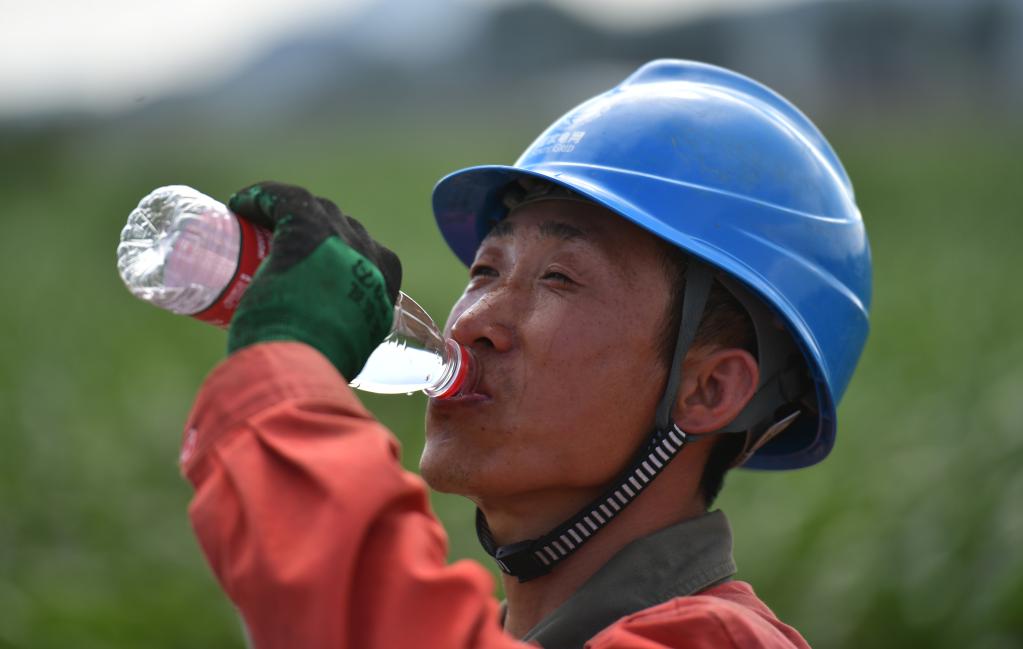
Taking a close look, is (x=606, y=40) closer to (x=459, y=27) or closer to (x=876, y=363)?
(x=459, y=27)

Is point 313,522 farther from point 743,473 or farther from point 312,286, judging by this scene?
point 743,473

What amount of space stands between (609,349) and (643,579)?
1.74ft

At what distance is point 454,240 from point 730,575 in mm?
1417

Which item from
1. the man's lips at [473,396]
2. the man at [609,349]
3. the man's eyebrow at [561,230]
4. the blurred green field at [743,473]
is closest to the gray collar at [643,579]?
the man at [609,349]

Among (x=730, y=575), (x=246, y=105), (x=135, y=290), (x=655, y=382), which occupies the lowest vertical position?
(x=246, y=105)

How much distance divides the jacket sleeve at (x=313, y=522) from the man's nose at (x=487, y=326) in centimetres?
78

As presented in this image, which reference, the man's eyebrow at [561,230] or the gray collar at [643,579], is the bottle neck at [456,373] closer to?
the man's eyebrow at [561,230]

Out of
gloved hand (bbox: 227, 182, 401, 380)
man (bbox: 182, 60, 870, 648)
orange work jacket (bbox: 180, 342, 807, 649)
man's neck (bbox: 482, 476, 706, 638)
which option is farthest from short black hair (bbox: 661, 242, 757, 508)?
orange work jacket (bbox: 180, 342, 807, 649)

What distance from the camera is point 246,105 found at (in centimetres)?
5550

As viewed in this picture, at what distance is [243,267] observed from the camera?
8.33 ft

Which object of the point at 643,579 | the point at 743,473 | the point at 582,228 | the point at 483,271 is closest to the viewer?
the point at 643,579

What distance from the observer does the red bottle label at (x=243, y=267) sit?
2541mm

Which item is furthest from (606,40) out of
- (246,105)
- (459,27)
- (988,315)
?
(988,315)

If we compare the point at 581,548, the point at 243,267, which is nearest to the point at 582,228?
the point at 581,548
